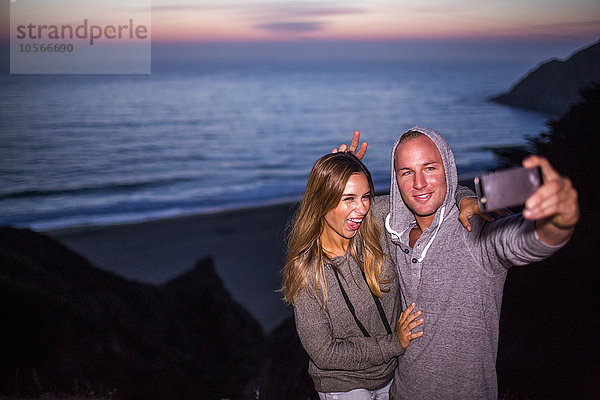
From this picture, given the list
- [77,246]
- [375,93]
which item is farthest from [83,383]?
[375,93]

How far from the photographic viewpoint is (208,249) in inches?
400

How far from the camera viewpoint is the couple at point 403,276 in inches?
91.7

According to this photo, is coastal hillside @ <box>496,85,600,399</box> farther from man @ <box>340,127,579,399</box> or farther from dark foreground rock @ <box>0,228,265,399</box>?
dark foreground rock @ <box>0,228,265,399</box>

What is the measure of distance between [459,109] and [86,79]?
83.0 feet

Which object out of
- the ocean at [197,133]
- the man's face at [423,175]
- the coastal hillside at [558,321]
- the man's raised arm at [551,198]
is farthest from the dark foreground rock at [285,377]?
the ocean at [197,133]

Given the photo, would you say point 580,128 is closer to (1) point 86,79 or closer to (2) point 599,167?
(2) point 599,167

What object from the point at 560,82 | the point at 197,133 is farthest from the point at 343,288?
the point at 197,133

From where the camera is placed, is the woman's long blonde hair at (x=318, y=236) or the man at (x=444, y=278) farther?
the woman's long blonde hair at (x=318, y=236)

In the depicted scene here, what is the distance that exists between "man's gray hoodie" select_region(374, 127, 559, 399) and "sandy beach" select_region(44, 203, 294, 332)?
4678 mm

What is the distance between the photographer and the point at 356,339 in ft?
8.86

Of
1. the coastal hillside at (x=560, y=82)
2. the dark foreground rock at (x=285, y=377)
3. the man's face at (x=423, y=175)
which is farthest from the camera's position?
the coastal hillside at (x=560, y=82)

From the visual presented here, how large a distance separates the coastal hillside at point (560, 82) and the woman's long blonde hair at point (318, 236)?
436 cm

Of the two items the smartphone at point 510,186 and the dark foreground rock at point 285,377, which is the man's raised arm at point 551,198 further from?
the dark foreground rock at point 285,377

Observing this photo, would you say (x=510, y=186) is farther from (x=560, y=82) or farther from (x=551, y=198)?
(x=560, y=82)
